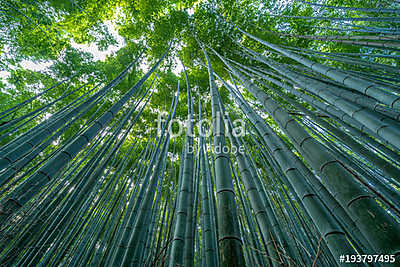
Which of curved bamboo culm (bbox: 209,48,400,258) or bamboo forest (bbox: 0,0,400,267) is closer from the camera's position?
curved bamboo culm (bbox: 209,48,400,258)

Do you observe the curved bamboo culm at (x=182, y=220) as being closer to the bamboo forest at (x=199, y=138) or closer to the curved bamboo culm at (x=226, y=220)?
the bamboo forest at (x=199, y=138)

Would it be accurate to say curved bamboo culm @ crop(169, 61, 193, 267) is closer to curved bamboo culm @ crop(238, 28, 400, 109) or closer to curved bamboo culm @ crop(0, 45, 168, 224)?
curved bamboo culm @ crop(0, 45, 168, 224)

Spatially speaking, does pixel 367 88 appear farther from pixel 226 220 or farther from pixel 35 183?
pixel 35 183

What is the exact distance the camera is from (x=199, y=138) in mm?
2422

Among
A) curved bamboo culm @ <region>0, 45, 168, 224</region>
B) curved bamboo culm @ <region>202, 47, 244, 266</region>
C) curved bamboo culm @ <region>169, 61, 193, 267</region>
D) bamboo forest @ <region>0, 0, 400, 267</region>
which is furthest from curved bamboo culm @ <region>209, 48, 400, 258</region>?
curved bamboo culm @ <region>0, 45, 168, 224</region>

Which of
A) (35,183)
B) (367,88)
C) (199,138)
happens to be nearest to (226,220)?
(35,183)

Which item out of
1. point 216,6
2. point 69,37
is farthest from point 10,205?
point 216,6

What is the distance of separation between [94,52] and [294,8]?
5848 millimetres

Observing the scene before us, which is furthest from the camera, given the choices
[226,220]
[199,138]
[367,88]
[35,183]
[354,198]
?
[199,138]

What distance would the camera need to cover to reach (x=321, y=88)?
192 cm

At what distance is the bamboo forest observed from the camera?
1.05 m

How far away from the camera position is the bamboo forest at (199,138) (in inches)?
41.5

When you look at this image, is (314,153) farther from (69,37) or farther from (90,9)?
(69,37)

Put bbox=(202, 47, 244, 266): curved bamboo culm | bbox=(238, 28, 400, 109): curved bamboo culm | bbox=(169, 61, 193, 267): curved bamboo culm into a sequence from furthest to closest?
bbox=(238, 28, 400, 109): curved bamboo culm < bbox=(169, 61, 193, 267): curved bamboo culm < bbox=(202, 47, 244, 266): curved bamboo culm
